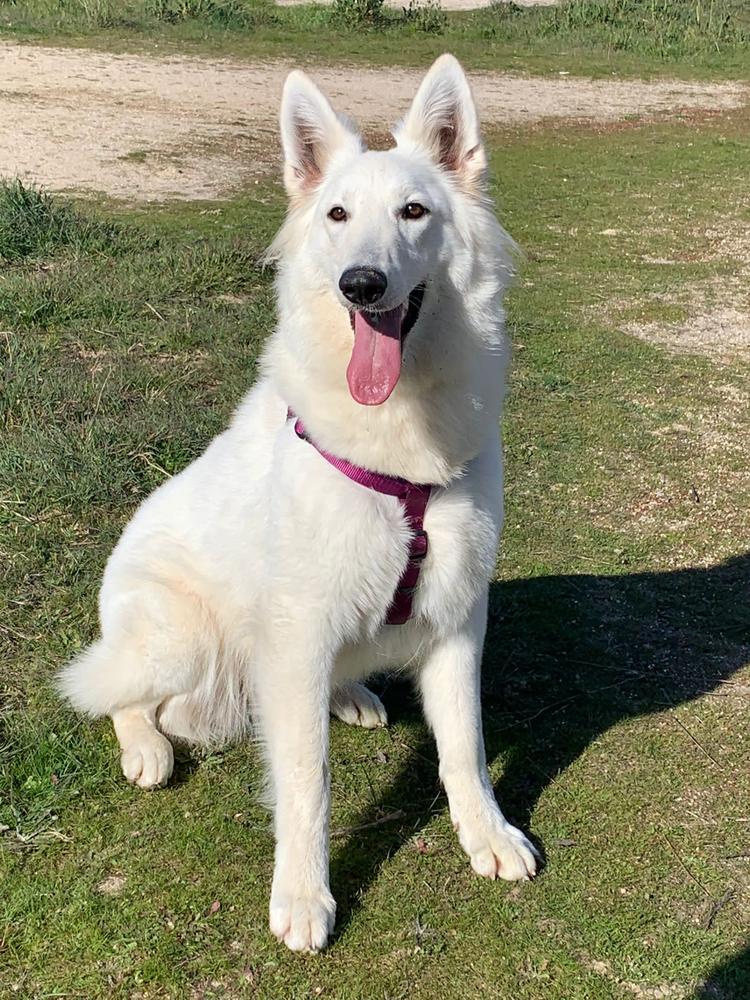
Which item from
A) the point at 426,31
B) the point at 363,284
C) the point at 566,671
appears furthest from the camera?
the point at 426,31

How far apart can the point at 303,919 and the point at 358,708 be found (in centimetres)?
94

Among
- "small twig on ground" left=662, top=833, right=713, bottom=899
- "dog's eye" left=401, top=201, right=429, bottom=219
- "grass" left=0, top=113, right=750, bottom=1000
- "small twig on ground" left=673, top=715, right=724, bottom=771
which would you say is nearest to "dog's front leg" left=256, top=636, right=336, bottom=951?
"grass" left=0, top=113, right=750, bottom=1000

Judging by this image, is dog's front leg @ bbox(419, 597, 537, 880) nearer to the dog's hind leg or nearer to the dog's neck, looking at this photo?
the dog's neck

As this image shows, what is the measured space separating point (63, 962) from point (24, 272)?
17.3ft

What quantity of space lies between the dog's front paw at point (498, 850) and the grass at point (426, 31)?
1696cm

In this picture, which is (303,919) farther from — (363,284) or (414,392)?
(363,284)

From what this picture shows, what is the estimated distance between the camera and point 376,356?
8.21 feet

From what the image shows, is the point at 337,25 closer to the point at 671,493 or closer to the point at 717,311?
the point at 717,311

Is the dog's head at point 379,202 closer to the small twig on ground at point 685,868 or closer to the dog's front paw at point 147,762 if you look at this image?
the dog's front paw at point 147,762

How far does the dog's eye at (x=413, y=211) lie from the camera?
103 inches

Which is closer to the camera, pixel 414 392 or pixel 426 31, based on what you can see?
pixel 414 392

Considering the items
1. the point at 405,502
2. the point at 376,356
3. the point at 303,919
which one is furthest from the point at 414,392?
the point at 303,919

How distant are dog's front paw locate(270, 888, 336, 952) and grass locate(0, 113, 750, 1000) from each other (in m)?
0.05

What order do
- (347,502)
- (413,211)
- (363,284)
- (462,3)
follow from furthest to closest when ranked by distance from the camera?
(462,3)
(413,211)
(347,502)
(363,284)
